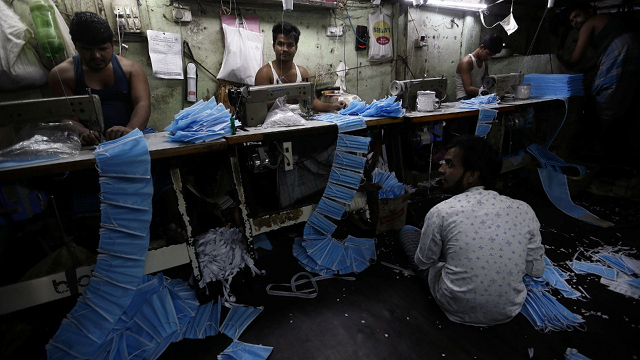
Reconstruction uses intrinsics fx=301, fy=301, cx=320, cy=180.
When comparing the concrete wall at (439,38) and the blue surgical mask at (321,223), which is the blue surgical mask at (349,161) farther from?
the concrete wall at (439,38)

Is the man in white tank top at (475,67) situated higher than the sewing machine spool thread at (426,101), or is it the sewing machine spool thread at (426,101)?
the man in white tank top at (475,67)

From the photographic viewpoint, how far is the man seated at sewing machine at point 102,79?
2.06 metres

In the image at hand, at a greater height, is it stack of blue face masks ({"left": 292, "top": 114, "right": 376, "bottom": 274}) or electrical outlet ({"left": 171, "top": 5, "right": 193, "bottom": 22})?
electrical outlet ({"left": 171, "top": 5, "right": 193, "bottom": 22})

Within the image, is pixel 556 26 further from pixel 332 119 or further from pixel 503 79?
pixel 332 119

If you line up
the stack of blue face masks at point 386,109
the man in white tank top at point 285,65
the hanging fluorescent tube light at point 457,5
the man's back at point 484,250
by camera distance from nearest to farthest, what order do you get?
the man's back at point 484,250 < the stack of blue face masks at point 386,109 < the man in white tank top at point 285,65 < the hanging fluorescent tube light at point 457,5

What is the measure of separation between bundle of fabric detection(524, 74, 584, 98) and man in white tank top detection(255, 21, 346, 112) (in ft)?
9.91

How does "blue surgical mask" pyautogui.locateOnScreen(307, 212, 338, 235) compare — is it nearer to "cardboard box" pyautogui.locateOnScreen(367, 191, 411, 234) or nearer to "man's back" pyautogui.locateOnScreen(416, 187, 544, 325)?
"cardboard box" pyautogui.locateOnScreen(367, 191, 411, 234)

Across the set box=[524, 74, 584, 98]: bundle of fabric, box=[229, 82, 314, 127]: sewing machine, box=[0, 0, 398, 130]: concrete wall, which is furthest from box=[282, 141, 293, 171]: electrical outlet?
box=[524, 74, 584, 98]: bundle of fabric

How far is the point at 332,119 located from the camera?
2.55 m

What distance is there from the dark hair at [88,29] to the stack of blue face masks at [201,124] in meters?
0.85

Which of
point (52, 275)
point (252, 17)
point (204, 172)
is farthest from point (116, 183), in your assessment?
point (252, 17)

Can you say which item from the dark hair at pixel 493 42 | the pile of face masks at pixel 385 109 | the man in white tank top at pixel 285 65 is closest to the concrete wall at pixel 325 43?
the man in white tank top at pixel 285 65

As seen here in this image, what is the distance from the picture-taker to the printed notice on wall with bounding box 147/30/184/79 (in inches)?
137

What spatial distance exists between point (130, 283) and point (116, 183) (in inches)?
22.5
